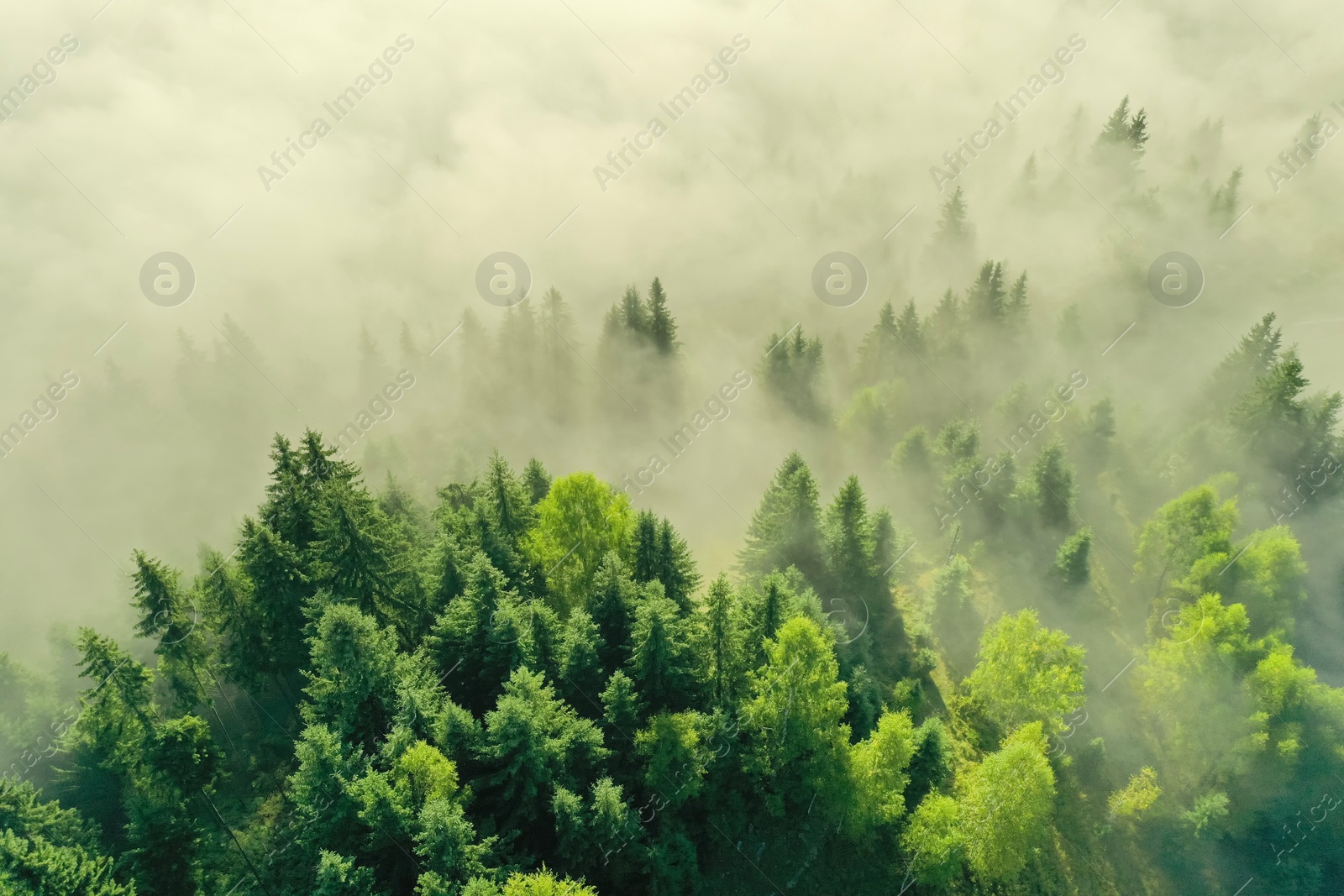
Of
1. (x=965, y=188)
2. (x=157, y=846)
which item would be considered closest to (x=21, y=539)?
(x=157, y=846)

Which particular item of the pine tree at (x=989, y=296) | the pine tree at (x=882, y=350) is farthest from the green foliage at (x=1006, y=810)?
the pine tree at (x=989, y=296)

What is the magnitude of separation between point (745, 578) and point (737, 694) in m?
20.2

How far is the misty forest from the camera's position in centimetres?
3878

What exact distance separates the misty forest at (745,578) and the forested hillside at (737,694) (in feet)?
0.96

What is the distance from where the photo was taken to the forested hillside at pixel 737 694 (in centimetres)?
3691

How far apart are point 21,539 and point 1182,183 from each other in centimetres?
18652

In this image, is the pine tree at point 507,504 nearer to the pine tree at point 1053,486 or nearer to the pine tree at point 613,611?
the pine tree at point 613,611

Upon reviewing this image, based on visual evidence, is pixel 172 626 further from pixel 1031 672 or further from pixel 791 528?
pixel 1031 672

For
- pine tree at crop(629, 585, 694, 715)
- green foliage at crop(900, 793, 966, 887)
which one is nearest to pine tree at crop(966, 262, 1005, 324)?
green foliage at crop(900, 793, 966, 887)

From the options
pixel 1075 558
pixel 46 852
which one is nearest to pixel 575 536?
pixel 46 852

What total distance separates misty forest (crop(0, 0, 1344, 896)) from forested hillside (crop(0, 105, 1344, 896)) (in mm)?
293

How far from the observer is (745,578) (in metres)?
63.2

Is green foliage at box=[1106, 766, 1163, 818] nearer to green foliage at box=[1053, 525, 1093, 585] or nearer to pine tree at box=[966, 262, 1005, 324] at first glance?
green foliage at box=[1053, 525, 1093, 585]

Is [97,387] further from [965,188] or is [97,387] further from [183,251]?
[965,188]
